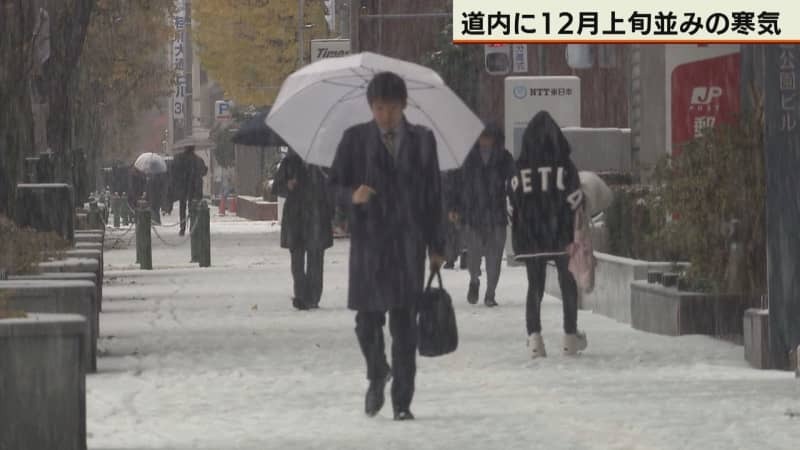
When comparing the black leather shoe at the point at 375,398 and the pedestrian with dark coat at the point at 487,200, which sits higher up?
A: the pedestrian with dark coat at the point at 487,200

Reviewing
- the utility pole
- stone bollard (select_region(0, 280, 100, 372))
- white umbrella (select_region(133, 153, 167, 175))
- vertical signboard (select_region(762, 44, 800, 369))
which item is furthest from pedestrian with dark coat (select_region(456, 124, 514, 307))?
the utility pole

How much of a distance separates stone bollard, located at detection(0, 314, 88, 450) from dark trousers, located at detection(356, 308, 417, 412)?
240 centimetres

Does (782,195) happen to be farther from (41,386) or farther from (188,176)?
(188,176)

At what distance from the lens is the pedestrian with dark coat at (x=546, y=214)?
54.1ft

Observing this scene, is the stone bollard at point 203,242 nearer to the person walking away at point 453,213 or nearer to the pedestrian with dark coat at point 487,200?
the person walking away at point 453,213

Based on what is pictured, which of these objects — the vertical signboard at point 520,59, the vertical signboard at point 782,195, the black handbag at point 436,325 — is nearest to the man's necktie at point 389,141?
the black handbag at point 436,325

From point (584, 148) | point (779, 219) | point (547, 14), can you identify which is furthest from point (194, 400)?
point (584, 148)

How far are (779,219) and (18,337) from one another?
20.4ft

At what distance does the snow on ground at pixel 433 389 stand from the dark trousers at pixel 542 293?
0.94ft

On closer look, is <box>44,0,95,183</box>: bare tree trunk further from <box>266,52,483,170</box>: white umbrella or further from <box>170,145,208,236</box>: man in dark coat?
<box>170,145,208,236</box>: man in dark coat

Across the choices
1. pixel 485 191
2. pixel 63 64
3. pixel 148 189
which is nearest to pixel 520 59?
pixel 63 64

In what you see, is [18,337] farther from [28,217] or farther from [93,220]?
[93,220]

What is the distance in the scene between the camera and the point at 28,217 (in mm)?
21375

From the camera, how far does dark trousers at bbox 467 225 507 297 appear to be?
74.1 ft
